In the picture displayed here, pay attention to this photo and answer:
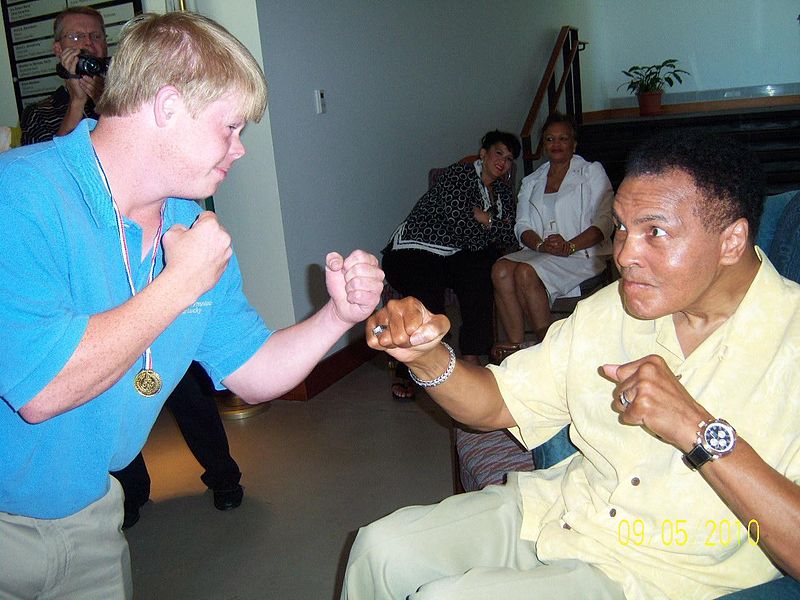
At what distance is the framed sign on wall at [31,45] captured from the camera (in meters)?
3.91

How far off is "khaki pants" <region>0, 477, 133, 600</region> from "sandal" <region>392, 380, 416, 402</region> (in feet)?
7.98

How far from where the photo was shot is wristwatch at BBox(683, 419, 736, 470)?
108cm

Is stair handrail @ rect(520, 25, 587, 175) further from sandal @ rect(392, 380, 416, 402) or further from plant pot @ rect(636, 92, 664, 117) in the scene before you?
sandal @ rect(392, 380, 416, 402)

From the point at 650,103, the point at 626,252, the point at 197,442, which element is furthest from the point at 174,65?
the point at 650,103

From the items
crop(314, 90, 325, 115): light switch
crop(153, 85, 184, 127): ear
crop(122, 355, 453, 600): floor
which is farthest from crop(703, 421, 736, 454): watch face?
crop(314, 90, 325, 115): light switch

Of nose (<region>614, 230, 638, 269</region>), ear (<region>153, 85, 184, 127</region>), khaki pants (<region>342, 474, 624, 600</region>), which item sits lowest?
khaki pants (<region>342, 474, 624, 600</region>)

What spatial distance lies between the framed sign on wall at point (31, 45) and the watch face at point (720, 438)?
12.7ft

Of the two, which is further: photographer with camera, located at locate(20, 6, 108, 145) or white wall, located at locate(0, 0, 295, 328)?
white wall, located at locate(0, 0, 295, 328)

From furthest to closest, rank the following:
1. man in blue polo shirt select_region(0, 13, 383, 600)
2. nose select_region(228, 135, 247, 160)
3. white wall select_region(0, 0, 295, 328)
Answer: white wall select_region(0, 0, 295, 328) → nose select_region(228, 135, 247, 160) → man in blue polo shirt select_region(0, 13, 383, 600)

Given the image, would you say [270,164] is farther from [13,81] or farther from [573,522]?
[573,522]

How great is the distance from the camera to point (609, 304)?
1426 mm

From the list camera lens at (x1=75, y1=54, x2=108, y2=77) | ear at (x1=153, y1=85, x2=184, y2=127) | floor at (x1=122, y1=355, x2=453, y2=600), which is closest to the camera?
ear at (x1=153, y1=85, x2=184, y2=127)

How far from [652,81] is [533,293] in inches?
261

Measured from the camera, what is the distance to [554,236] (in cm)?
386
